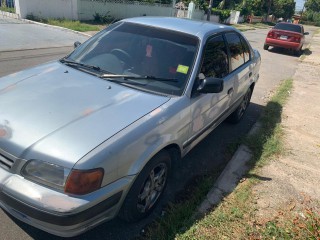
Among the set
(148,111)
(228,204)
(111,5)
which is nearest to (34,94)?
(148,111)

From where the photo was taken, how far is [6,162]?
2.30 m

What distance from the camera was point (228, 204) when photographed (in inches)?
129

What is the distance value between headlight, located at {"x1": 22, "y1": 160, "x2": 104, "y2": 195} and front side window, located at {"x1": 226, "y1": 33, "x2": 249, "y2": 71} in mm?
2867

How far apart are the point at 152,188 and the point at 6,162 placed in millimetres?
1318

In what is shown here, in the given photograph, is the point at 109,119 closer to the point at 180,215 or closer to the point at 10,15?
the point at 180,215

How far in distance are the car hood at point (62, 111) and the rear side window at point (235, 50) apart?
6.08ft

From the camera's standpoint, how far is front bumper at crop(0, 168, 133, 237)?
7.01ft

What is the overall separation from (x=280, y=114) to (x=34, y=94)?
5.09 metres

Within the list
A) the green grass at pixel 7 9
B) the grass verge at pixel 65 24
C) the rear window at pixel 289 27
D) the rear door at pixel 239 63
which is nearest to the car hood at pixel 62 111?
the rear door at pixel 239 63

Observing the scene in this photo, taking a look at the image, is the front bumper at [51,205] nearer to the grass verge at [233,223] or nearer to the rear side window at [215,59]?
the grass verge at [233,223]

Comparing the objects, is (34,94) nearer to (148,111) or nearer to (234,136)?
(148,111)

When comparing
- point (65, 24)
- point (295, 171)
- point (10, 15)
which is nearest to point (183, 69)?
point (295, 171)

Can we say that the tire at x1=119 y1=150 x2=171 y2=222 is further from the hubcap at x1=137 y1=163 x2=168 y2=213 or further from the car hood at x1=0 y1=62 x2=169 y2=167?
the car hood at x1=0 y1=62 x2=169 y2=167

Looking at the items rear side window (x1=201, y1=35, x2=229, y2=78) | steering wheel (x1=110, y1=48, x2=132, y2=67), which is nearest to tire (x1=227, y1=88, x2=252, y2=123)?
rear side window (x1=201, y1=35, x2=229, y2=78)
